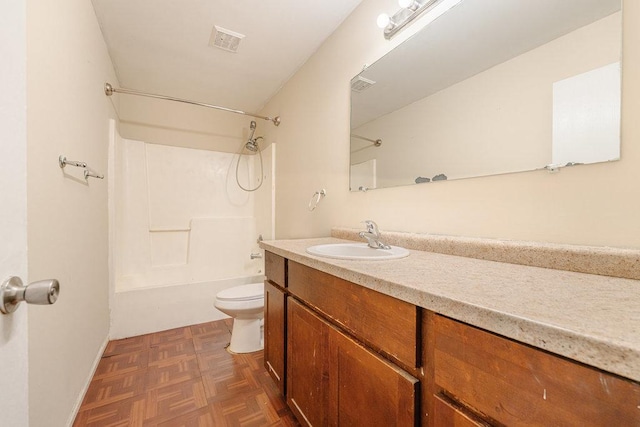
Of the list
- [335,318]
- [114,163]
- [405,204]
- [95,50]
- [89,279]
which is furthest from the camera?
[114,163]

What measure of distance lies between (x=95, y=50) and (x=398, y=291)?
2.31 meters

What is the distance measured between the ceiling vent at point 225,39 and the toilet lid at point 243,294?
73.1 inches

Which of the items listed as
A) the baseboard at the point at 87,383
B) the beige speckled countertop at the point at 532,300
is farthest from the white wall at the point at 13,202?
the baseboard at the point at 87,383

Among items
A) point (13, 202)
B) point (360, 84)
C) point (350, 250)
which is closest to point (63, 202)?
point (13, 202)

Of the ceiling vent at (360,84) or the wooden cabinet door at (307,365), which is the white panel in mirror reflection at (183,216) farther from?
the wooden cabinet door at (307,365)

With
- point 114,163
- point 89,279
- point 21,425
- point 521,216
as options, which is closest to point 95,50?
point 114,163

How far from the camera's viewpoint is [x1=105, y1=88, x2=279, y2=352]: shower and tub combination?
7.27 feet

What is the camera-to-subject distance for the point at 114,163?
216cm

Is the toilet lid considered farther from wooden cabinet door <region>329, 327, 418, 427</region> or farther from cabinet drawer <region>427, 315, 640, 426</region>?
cabinet drawer <region>427, 315, 640, 426</region>

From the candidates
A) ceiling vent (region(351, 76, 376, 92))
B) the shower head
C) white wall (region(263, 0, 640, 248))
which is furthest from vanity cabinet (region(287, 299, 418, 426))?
the shower head

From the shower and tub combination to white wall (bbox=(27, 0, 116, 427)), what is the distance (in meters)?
0.52

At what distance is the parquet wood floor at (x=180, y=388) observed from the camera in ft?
4.19

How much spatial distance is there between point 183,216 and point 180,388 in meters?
1.81

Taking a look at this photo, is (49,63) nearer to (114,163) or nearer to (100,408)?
(114,163)
